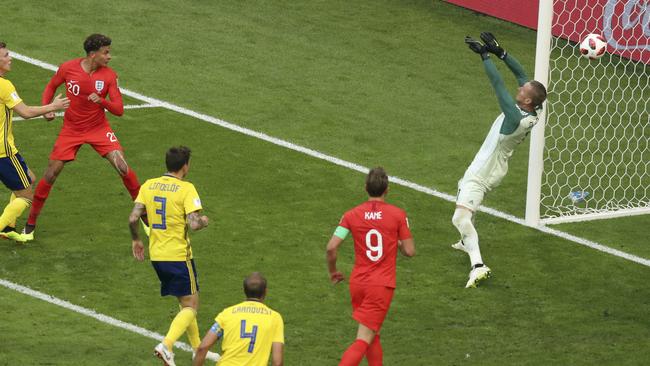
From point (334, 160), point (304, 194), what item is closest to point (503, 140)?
Result: point (304, 194)

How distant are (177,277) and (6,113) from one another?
3375mm

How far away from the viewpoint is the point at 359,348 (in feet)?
35.2

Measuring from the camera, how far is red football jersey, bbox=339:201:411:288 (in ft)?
35.3

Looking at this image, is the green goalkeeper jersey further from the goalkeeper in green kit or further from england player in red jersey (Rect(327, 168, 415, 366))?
england player in red jersey (Rect(327, 168, 415, 366))

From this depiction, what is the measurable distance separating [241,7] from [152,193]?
437 inches

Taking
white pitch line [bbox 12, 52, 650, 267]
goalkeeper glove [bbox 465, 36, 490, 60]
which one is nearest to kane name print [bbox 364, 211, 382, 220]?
goalkeeper glove [bbox 465, 36, 490, 60]

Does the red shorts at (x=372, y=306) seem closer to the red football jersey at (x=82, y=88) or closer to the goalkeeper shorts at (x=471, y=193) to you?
the goalkeeper shorts at (x=471, y=193)

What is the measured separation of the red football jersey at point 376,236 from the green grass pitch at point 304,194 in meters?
1.29

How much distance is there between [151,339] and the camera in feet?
39.3

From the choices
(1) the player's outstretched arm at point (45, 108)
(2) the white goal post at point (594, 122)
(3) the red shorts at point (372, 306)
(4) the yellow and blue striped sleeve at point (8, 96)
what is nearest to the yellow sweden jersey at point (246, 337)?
(3) the red shorts at point (372, 306)

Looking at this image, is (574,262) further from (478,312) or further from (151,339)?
(151,339)

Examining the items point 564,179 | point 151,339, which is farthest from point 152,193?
point 564,179

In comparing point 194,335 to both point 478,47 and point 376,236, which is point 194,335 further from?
point 478,47

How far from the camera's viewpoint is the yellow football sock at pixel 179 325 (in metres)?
10.9
